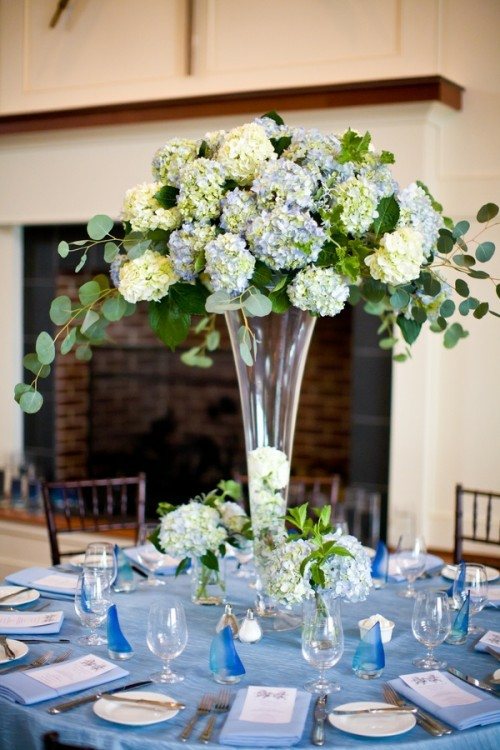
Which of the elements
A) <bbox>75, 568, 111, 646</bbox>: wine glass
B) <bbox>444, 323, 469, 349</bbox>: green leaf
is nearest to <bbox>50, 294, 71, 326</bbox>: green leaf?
<bbox>75, 568, 111, 646</bbox>: wine glass

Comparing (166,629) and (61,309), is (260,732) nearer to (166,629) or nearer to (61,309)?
(166,629)

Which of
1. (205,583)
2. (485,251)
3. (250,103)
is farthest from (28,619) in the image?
(250,103)

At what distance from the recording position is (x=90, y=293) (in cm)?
227

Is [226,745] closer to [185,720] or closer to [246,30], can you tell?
[185,720]

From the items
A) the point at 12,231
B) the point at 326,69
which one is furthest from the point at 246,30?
the point at 12,231

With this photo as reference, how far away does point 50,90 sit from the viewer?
5082mm

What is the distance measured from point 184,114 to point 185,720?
10.7 ft

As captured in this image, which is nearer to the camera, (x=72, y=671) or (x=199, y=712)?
(x=199, y=712)

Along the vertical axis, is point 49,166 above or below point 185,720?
above

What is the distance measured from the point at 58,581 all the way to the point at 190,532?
568 mm

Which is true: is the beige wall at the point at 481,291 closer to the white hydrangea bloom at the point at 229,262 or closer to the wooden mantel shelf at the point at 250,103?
the wooden mantel shelf at the point at 250,103

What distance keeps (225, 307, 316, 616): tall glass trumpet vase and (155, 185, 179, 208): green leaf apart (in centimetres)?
31

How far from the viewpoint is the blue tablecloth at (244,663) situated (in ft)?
5.77

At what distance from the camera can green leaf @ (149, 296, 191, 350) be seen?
2.26 metres
